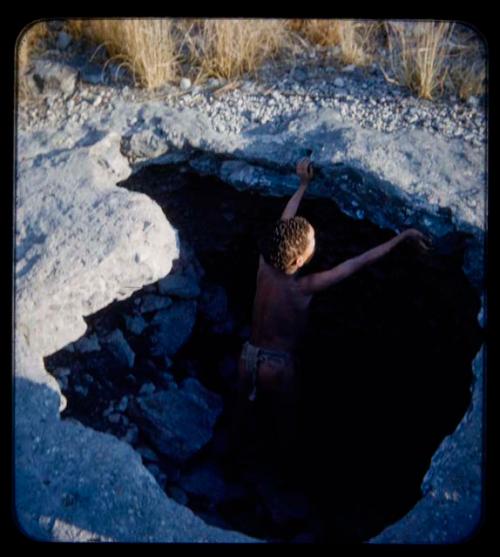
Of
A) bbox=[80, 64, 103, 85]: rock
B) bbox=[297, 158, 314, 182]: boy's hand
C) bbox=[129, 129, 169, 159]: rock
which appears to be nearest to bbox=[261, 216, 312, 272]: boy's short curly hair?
bbox=[297, 158, 314, 182]: boy's hand

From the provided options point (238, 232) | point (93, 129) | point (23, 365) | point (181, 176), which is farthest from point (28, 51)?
point (23, 365)

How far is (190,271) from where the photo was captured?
2.89 meters

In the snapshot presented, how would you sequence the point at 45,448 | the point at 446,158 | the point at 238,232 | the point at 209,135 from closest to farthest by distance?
the point at 45,448, the point at 446,158, the point at 209,135, the point at 238,232

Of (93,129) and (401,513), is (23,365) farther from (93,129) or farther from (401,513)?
(401,513)

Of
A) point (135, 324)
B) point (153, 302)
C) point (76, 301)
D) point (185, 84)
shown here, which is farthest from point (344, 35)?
point (76, 301)

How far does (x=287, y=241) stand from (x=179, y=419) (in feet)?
3.16

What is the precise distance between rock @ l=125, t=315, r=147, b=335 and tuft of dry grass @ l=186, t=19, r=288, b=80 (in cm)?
123

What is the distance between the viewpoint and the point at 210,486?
2664 millimetres

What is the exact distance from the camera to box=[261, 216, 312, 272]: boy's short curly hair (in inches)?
89.6

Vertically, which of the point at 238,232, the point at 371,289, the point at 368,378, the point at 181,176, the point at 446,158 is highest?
the point at 446,158

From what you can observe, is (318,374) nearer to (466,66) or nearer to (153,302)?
(153,302)

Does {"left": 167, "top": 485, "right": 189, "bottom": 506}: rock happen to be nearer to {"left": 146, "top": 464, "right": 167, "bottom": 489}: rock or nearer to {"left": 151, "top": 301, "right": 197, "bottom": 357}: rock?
{"left": 146, "top": 464, "right": 167, "bottom": 489}: rock

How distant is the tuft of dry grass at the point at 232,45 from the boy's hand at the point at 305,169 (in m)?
0.72

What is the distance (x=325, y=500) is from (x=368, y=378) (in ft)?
2.13
